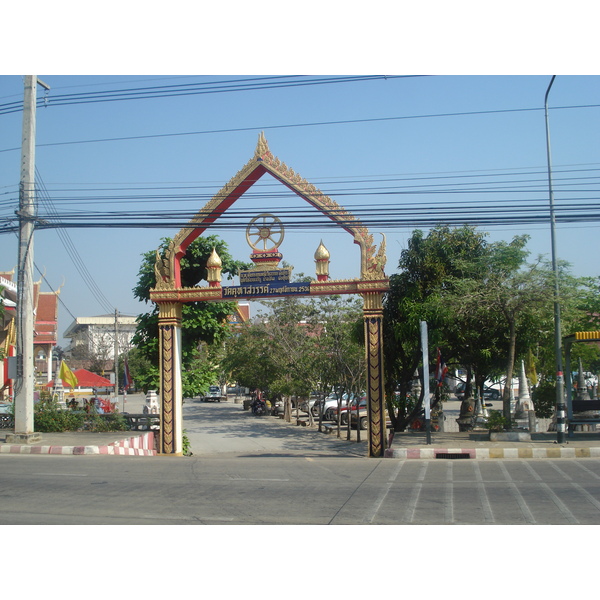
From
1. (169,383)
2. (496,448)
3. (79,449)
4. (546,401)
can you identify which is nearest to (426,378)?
(496,448)

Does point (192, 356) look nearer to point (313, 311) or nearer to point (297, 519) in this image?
point (313, 311)

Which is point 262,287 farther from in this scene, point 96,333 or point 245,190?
point 96,333

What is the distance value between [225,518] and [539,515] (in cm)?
427

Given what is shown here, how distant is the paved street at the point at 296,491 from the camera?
28.7ft

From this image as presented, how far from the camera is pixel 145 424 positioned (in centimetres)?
2038

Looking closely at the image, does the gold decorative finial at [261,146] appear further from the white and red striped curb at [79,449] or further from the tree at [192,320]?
the white and red striped curb at [79,449]

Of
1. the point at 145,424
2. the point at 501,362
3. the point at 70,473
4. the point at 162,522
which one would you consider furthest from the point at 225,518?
the point at 501,362

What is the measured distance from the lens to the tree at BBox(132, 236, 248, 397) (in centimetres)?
2003

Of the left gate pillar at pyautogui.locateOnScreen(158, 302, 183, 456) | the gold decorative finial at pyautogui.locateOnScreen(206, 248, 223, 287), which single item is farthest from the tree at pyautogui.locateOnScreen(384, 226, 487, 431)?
the left gate pillar at pyautogui.locateOnScreen(158, 302, 183, 456)

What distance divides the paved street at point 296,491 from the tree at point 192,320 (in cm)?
507

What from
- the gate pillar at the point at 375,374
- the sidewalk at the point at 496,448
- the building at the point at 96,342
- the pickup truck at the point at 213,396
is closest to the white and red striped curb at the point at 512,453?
the sidewalk at the point at 496,448

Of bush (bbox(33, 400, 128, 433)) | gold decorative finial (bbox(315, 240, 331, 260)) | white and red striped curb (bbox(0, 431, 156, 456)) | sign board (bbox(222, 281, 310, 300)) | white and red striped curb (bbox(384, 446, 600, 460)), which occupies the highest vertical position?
gold decorative finial (bbox(315, 240, 331, 260))

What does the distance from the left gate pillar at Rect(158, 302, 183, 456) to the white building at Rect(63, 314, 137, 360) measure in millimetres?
58664

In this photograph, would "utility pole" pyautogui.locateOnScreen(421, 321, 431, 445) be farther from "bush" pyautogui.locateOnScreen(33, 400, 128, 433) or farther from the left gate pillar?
"bush" pyautogui.locateOnScreen(33, 400, 128, 433)
